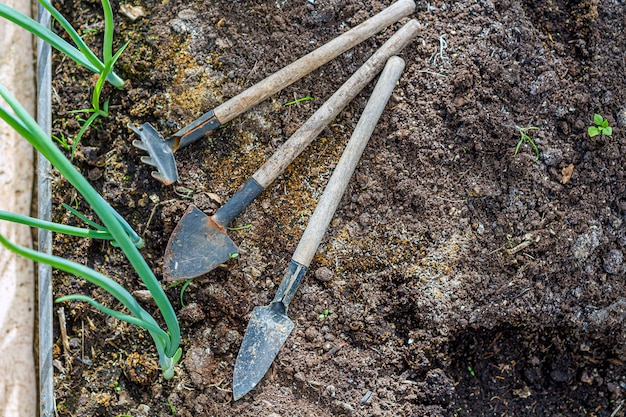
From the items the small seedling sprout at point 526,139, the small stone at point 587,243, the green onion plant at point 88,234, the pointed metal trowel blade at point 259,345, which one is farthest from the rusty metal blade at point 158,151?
the small stone at point 587,243

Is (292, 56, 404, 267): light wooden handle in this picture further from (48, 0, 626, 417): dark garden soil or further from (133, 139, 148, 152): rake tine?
(133, 139, 148, 152): rake tine

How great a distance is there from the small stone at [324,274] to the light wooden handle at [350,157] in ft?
0.23

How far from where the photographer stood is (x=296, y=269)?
1.76 meters

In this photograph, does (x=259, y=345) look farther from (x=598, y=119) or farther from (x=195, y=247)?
(x=598, y=119)

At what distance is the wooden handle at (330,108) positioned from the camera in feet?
5.93

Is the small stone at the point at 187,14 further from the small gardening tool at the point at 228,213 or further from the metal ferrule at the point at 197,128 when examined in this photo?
the small gardening tool at the point at 228,213

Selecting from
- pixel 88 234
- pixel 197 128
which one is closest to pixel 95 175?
pixel 197 128

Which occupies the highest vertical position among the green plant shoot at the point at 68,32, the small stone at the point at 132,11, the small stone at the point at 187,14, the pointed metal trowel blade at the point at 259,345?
the green plant shoot at the point at 68,32

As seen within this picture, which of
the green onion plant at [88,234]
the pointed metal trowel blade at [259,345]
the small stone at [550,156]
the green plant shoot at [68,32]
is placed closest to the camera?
the green onion plant at [88,234]

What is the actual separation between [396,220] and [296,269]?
37 cm

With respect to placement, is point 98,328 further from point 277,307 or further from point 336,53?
point 336,53

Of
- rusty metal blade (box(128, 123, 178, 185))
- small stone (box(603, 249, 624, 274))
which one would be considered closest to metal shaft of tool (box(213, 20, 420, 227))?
rusty metal blade (box(128, 123, 178, 185))

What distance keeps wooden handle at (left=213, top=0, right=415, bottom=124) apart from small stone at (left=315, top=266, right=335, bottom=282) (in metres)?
0.57

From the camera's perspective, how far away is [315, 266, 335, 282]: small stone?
1817mm
